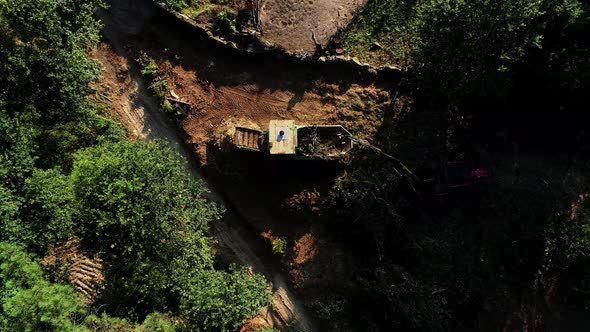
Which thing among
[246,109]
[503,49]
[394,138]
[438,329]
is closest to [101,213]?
[246,109]

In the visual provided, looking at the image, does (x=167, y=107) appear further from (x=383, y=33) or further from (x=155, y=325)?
(x=383, y=33)

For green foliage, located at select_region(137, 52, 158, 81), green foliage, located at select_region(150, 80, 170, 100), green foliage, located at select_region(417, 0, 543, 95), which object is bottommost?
green foliage, located at select_region(150, 80, 170, 100)

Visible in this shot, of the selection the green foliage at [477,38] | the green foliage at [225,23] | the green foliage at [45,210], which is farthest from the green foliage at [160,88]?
the green foliage at [477,38]

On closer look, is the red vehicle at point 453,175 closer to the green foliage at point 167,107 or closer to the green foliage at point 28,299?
the green foliage at point 167,107

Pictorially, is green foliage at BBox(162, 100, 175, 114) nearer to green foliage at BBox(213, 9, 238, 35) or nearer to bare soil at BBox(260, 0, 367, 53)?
green foliage at BBox(213, 9, 238, 35)

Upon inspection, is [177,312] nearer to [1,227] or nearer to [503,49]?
[1,227]

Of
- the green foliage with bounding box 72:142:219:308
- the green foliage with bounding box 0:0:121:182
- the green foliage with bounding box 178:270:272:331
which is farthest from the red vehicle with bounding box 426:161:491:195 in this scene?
the green foliage with bounding box 0:0:121:182

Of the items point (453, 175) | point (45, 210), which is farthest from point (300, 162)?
point (45, 210)
